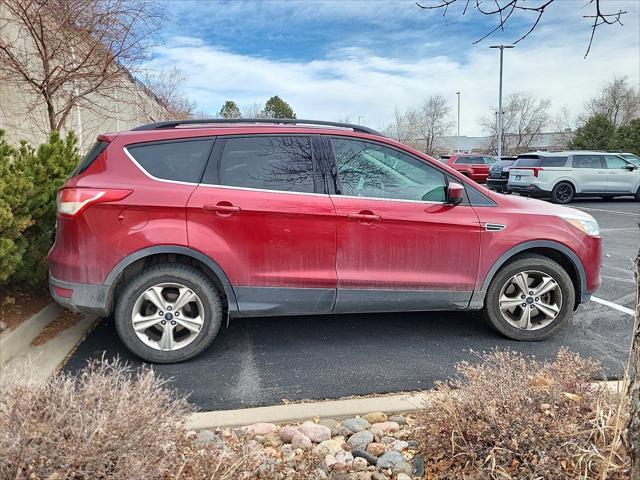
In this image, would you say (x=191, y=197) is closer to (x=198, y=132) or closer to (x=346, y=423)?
(x=198, y=132)

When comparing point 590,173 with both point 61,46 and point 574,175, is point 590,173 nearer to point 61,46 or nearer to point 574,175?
point 574,175

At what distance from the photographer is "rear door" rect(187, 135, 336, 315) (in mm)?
3518

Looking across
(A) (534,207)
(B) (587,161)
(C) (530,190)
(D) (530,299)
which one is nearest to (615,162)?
(B) (587,161)

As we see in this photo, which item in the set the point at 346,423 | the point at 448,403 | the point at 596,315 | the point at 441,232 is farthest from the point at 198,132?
the point at 596,315

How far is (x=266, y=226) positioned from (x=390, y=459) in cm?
188

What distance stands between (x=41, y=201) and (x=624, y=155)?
18568 millimetres

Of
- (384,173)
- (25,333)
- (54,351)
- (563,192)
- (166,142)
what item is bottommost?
(54,351)

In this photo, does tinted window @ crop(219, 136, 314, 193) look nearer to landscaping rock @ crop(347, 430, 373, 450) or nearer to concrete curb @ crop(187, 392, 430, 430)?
concrete curb @ crop(187, 392, 430, 430)

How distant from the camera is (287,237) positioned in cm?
360

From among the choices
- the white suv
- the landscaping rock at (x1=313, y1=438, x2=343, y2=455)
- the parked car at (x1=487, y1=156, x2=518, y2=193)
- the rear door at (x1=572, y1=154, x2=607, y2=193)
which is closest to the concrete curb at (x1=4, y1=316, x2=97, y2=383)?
the landscaping rock at (x1=313, y1=438, x2=343, y2=455)

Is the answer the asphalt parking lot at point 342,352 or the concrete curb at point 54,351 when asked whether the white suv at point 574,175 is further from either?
the concrete curb at point 54,351

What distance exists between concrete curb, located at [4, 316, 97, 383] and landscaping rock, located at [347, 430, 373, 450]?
2.22 meters

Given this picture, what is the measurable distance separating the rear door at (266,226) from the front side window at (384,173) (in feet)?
0.98

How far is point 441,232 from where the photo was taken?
3.79 metres
